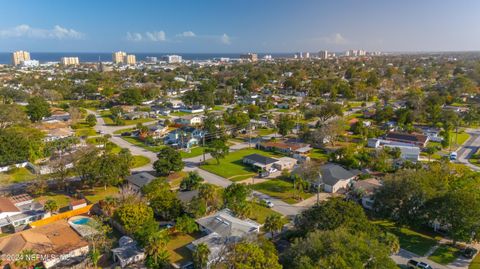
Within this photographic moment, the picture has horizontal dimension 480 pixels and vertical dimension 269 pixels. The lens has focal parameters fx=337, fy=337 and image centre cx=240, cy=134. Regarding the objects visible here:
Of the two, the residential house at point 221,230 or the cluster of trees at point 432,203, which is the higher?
the cluster of trees at point 432,203

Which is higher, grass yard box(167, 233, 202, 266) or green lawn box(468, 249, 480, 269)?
green lawn box(468, 249, 480, 269)

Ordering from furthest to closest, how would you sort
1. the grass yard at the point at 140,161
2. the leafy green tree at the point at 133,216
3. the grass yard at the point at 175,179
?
the grass yard at the point at 140,161 < the grass yard at the point at 175,179 < the leafy green tree at the point at 133,216

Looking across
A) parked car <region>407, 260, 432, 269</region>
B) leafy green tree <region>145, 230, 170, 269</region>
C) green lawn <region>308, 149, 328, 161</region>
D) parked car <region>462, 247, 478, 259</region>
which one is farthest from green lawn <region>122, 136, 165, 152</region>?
parked car <region>462, 247, 478, 259</region>

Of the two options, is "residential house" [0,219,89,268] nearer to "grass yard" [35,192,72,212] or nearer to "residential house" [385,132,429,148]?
"grass yard" [35,192,72,212]

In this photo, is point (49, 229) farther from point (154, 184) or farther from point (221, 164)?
point (221, 164)

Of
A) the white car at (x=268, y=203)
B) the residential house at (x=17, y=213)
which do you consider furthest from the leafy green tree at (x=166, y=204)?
the residential house at (x=17, y=213)

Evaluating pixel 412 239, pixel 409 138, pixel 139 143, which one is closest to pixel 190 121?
pixel 139 143

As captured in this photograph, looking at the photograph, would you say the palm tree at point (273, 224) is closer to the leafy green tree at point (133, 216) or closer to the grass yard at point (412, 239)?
the leafy green tree at point (133, 216)
